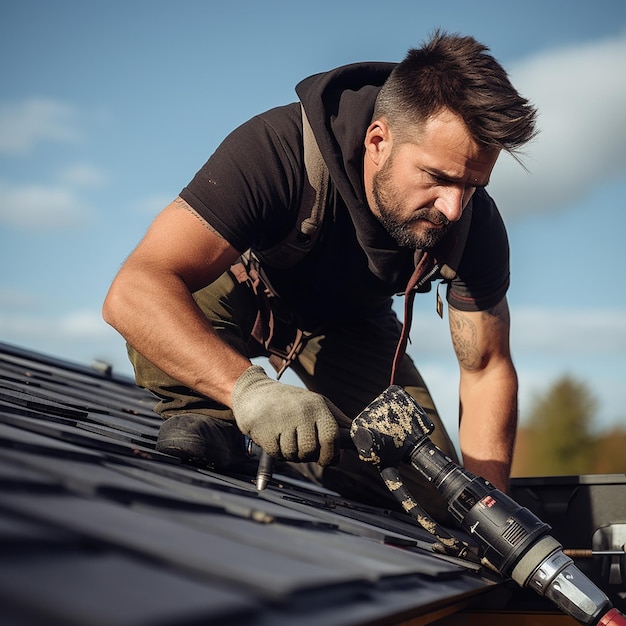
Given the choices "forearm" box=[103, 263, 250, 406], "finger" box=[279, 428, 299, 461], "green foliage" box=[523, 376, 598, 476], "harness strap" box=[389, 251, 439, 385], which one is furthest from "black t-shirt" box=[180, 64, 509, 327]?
"green foliage" box=[523, 376, 598, 476]

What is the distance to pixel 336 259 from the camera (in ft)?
12.3

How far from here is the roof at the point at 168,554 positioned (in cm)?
90

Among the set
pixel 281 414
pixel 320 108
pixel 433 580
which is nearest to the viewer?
pixel 433 580

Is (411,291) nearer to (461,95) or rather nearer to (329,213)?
(329,213)

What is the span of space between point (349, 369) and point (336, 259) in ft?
3.67

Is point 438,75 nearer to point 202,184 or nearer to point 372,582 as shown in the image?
point 202,184

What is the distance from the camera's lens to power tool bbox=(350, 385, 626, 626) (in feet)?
7.92

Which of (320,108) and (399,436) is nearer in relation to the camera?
(399,436)

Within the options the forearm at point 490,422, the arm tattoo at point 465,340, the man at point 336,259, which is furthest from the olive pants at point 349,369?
the arm tattoo at point 465,340

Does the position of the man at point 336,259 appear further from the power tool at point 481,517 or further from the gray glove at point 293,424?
the power tool at point 481,517

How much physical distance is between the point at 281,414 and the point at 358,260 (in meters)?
1.41

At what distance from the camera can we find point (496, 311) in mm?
4258

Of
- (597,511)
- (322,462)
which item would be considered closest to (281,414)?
(322,462)

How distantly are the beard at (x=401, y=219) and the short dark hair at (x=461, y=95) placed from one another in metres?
0.21
